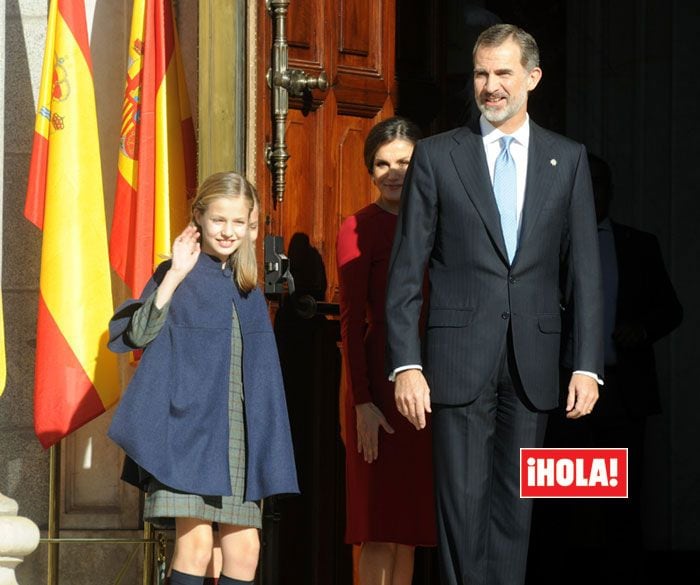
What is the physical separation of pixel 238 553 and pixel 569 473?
109 cm

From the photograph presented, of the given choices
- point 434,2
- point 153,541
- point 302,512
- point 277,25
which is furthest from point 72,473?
point 434,2

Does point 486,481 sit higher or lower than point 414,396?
A: lower

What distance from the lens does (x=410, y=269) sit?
484cm

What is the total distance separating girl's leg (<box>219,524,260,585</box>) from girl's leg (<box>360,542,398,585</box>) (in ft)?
1.30

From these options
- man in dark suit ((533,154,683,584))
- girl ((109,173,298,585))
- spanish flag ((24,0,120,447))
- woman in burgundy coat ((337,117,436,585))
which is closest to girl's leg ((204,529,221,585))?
girl ((109,173,298,585))

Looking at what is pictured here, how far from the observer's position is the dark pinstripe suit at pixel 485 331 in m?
4.79

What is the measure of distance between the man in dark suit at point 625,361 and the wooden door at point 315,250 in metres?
1.04

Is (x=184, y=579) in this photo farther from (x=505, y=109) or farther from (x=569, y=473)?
(x=505, y=109)

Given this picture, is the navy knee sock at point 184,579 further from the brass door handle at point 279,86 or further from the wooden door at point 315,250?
the brass door handle at point 279,86

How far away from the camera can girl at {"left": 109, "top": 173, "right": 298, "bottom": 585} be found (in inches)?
205

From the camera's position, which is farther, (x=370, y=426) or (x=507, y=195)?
(x=370, y=426)

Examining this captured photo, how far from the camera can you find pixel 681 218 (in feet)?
25.7

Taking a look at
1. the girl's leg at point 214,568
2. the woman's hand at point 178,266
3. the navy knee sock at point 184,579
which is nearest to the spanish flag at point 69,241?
the girl's leg at point 214,568

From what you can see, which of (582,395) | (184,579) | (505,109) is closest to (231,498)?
(184,579)
